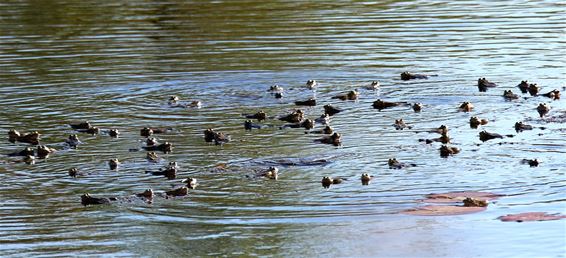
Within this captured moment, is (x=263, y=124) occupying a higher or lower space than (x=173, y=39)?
lower

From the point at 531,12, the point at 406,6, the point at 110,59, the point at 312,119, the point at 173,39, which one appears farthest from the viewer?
the point at 406,6

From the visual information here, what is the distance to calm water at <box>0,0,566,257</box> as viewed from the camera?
1112 cm

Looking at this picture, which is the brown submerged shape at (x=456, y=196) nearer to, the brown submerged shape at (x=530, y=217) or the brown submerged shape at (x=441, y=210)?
the brown submerged shape at (x=441, y=210)

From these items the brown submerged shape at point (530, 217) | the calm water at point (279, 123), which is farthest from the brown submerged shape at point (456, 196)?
the brown submerged shape at point (530, 217)

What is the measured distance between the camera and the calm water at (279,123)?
1112 cm

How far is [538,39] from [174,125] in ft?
29.5

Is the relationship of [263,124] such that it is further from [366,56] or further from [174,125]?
[366,56]

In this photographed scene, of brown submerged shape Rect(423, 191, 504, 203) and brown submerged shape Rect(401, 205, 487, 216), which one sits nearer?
brown submerged shape Rect(401, 205, 487, 216)

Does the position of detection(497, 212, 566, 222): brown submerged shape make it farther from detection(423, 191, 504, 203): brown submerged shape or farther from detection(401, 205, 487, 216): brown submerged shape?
detection(423, 191, 504, 203): brown submerged shape

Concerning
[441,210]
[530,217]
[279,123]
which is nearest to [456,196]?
[441,210]

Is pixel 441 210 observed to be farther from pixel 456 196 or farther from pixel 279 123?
pixel 279 123

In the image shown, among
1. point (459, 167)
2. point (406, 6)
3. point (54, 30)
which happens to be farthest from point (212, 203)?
point (406, 6)

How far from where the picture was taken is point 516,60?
20.3 metres

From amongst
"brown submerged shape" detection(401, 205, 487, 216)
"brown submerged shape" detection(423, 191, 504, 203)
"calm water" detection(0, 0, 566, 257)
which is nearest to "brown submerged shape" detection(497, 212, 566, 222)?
"calm water" detection(0, 0, 566, 257)
